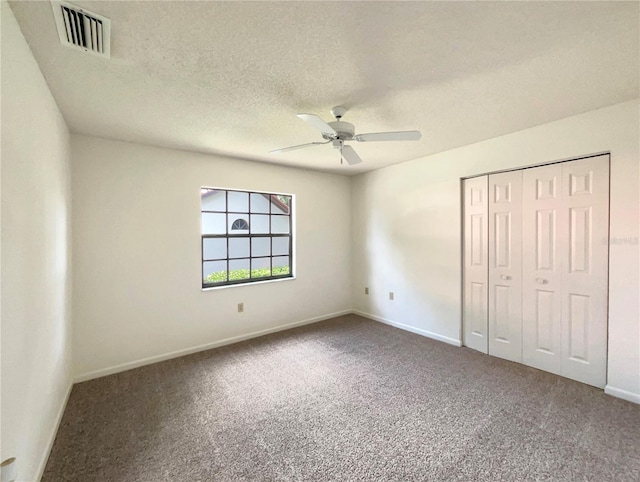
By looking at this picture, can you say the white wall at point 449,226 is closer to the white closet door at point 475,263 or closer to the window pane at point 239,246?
the white closet door at point 475,263

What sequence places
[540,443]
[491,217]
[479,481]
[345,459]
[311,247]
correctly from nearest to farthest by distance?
[479,481] → [345,459] → [540,443] → [491,217] → [311,247]

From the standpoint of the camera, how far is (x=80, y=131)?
2691mm

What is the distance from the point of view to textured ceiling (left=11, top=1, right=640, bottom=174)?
1335mm

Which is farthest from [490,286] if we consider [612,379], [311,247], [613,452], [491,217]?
[311,247]

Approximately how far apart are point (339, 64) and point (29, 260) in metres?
2.06

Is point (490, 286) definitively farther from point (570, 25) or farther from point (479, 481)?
point (570, 25)

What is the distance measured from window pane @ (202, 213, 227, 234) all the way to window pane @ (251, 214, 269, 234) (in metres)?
0.42

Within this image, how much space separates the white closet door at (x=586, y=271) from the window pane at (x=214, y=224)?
3898 millimetres

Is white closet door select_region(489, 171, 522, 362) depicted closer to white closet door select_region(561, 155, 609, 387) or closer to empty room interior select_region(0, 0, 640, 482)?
empty room interior select_region(0, 0, 640, 482)

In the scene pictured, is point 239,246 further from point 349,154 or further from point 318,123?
point 318,123

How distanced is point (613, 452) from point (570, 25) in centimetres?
251

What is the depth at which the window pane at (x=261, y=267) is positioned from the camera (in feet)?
13.5

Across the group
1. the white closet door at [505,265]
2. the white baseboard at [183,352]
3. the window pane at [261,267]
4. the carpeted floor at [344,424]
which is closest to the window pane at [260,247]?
the window pane at [261,267]

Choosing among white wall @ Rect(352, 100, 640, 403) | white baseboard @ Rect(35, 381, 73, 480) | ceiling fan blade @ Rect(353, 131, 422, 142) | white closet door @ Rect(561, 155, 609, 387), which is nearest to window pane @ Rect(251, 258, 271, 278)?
white wall @ Rect(352, 100, 640, 403)
